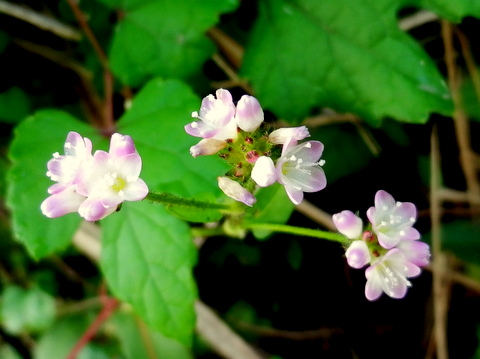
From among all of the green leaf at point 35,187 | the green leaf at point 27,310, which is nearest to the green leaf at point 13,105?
the green leaf at point 35,187

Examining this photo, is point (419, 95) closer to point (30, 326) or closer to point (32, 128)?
point (32, 128)

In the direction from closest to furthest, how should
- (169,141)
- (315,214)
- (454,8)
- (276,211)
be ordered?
1. (276,211)
2. (169,141)
3. (454,8)
4. (315,214)

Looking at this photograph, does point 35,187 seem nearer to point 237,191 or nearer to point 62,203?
point 62,203

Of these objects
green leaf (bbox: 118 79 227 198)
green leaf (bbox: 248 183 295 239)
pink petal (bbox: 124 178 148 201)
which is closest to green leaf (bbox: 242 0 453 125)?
green leaf (bbox: 118 79 227 198)

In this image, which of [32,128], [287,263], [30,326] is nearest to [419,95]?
[287,263]

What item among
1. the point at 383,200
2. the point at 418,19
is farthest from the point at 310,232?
the point at 418,19

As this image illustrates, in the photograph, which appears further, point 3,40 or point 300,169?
point 3,40
